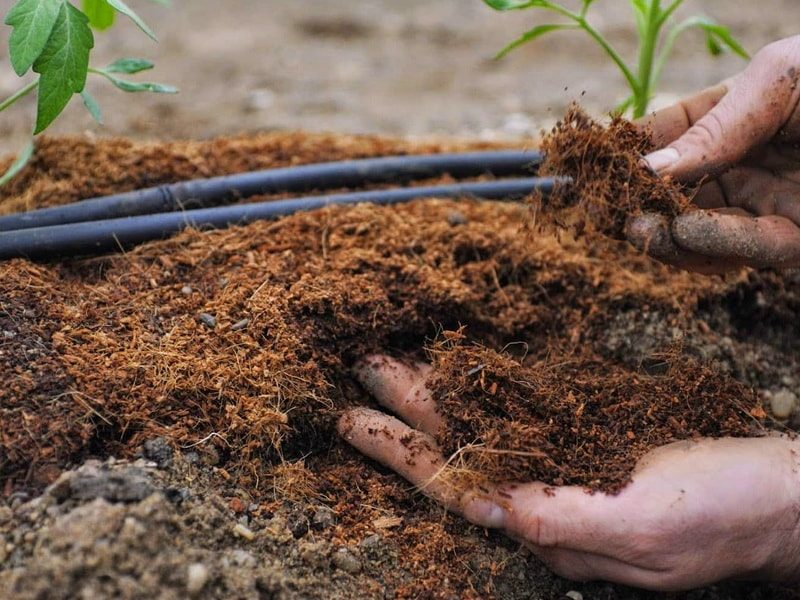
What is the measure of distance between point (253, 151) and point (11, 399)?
108 centimetres

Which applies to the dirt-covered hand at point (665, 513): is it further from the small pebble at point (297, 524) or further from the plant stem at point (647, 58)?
the plant stem at point (647, 58)

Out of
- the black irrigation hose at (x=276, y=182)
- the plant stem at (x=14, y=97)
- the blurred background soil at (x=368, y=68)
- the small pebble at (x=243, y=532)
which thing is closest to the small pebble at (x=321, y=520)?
the small pebble at (x=243, y=532)

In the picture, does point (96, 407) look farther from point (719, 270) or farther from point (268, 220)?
point (719, 270)

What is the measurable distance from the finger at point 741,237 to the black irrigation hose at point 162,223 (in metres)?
0.40

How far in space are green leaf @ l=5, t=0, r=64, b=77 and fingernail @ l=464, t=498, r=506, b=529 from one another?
111cm

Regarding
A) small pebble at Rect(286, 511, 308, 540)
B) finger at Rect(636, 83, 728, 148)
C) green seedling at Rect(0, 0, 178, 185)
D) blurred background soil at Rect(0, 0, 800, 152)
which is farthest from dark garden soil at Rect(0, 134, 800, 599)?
blurred background soil at Rect(0, 0, 800, 152)

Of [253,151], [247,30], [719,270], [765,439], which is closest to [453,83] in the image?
[247,30]

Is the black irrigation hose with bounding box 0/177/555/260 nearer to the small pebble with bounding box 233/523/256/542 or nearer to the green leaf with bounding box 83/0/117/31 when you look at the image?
the green leaf with bounding box 83/0/117/31

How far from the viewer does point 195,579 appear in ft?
3.54

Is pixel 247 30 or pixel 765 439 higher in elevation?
pixel 247 30

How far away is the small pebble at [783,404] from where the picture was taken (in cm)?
172

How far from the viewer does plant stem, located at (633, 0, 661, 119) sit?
1921 mm

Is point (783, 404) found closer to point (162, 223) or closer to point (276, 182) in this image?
point (276, 182)

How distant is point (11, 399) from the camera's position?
4.18ft
